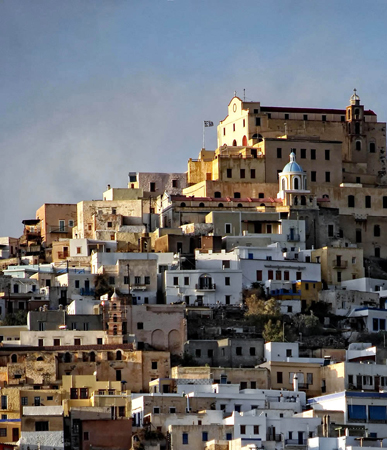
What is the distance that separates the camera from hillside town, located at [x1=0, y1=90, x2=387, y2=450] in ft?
195

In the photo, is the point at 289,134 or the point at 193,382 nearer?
the point at 193,382

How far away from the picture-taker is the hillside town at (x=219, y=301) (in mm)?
59406

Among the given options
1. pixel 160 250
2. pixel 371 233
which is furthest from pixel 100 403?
pixel 371 233

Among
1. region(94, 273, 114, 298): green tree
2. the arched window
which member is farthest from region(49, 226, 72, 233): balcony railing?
the arched window

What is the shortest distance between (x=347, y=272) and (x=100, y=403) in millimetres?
20106

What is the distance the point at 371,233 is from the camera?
3278 inches

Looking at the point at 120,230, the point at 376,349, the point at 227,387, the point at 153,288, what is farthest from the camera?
the point at 120,230

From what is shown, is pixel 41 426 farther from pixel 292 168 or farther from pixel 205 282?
pixel 292 168

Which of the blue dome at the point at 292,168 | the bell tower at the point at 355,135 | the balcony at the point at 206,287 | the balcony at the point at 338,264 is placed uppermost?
the bell tower at the point at 355,135

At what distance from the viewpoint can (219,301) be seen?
72812 millimetres

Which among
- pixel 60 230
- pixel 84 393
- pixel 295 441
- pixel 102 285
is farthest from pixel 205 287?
pixel 295 441

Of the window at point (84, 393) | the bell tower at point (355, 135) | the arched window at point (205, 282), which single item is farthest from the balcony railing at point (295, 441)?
the bell tower at point (355, 135)

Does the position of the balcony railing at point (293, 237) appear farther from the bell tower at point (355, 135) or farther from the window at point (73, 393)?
the window at point (73, 393)

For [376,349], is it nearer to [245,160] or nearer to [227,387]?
[227,387]
